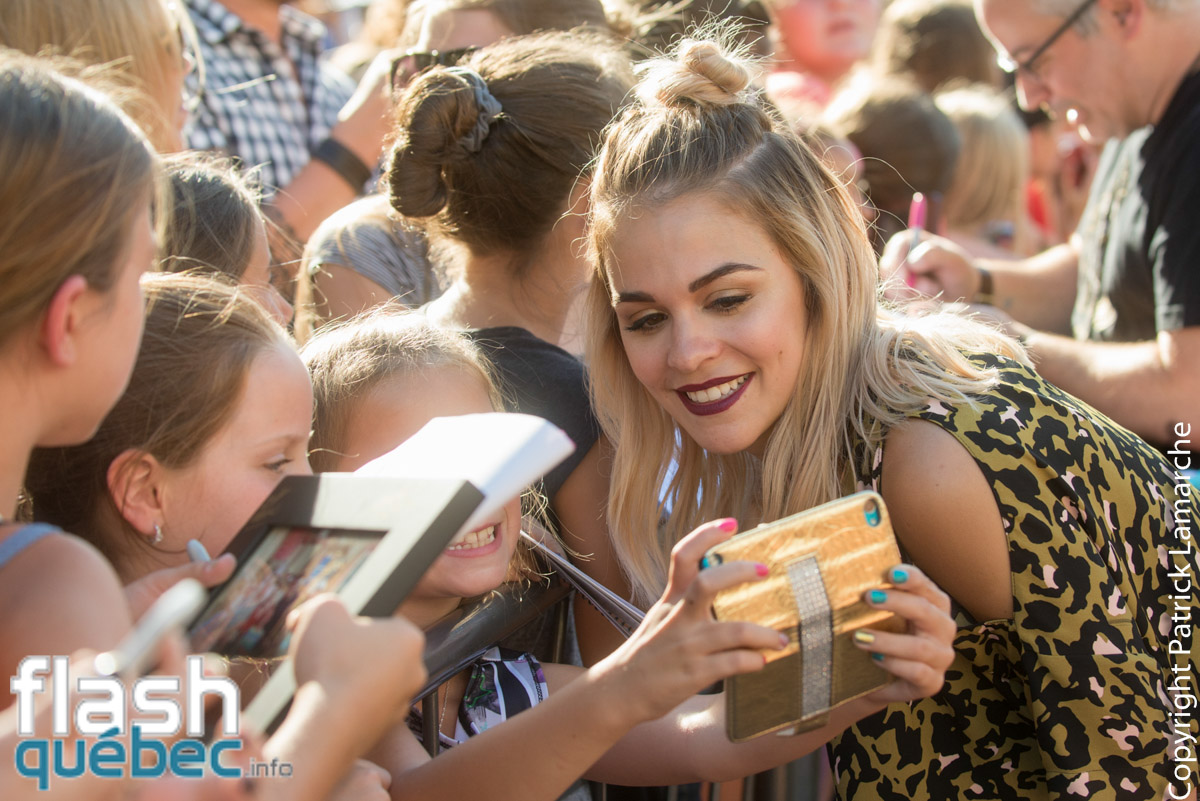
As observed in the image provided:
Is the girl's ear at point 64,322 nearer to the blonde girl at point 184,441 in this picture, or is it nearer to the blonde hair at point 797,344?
the blonde girl at point 184,441

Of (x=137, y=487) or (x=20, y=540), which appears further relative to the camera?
(x=137, y=487)

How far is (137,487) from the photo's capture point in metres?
1.66

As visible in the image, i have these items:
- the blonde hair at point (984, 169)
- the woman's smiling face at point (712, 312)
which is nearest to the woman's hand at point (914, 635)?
the woman's smiling face at point (712, 312)

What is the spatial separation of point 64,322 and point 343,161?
2.37m

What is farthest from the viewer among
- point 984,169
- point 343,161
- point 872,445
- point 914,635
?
point 984,169

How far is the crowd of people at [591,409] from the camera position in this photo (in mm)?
1274

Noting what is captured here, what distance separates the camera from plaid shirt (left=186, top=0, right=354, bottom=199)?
3.58 metres

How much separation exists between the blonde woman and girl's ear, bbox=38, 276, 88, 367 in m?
1.00

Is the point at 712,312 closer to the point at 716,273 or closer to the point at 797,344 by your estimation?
the point at 716,273

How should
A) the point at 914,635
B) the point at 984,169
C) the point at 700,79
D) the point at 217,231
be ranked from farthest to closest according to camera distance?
the point at 984,169
the point at 217,231
the point at 700,79
the point at 914,635

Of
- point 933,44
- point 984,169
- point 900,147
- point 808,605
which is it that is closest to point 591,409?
point 808,605

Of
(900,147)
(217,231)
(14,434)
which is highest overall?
(14,434)

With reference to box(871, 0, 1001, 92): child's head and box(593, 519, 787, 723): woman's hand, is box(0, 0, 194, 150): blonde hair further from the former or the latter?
box(871, 0, 1001, 92): child's head

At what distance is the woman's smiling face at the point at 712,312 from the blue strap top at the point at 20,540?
1072 millimetres
